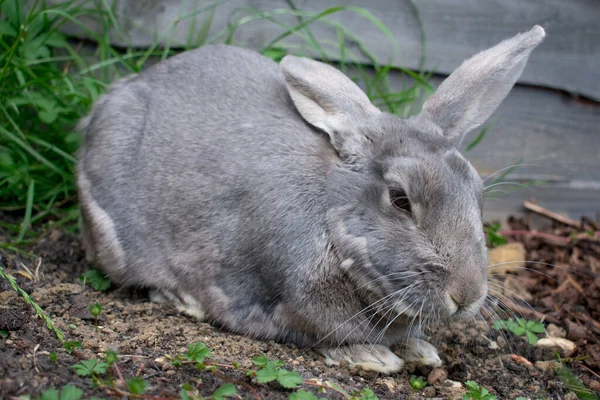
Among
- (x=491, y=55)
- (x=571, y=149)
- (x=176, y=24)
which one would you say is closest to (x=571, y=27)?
(x=571, y=149)

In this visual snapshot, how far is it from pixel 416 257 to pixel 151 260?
155cm

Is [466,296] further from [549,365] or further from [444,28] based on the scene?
[444,28]

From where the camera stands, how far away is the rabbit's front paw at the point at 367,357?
3477 millimetres

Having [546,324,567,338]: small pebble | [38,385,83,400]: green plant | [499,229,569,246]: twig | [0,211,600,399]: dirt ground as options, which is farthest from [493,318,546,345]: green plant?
[38,385,83,400]: green plant

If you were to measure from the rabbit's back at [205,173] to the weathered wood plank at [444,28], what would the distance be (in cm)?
85

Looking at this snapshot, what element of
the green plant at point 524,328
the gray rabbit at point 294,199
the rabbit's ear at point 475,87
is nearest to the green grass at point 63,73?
the gray rabbit at point 294,199

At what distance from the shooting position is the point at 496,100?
12.5ft

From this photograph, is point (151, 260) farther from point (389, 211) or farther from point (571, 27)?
point (571, 27)

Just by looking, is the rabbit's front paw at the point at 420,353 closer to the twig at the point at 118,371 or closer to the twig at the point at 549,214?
the twig at the point at 118,371

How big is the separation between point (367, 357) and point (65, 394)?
1562 millimetres

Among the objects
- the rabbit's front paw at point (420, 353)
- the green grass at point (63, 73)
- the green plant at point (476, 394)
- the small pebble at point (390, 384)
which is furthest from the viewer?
the green grass at point (63, 73)

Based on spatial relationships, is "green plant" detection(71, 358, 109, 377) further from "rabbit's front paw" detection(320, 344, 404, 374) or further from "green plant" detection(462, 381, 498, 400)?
"green plant" detection(462, 381, 498, 400)

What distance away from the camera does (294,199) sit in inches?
137

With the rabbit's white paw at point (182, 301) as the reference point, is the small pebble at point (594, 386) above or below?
above
